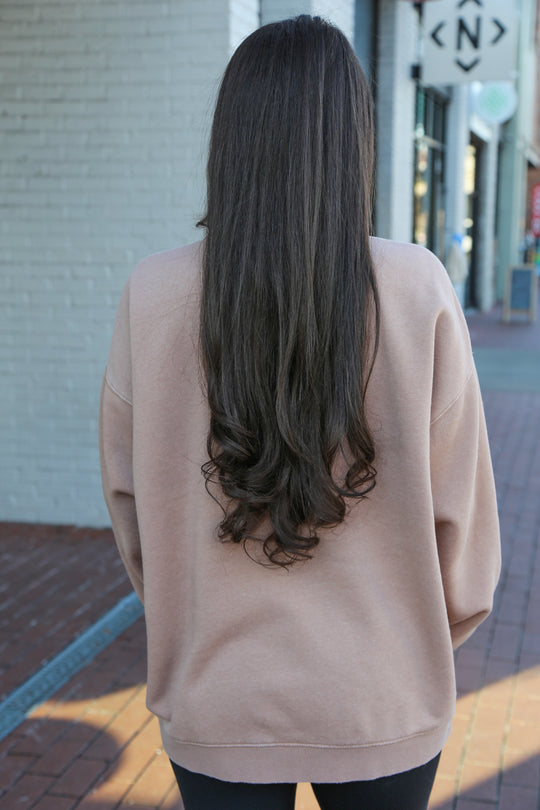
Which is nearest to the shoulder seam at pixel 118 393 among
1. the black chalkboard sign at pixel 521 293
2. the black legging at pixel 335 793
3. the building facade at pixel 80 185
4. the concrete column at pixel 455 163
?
the black legging at pixel 335 793

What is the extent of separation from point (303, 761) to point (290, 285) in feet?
2.42

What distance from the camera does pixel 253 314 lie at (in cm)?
126

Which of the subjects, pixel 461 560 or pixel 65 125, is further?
pixel 65 125

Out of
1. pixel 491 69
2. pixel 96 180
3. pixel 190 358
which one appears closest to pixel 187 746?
pixel 190 358

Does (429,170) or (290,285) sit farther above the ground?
(290,285)

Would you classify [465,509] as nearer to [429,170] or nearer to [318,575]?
[318,575]

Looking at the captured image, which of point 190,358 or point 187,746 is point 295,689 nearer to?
point 187,746

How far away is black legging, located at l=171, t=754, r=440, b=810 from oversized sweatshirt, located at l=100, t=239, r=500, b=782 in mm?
37

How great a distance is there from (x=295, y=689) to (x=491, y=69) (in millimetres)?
8363

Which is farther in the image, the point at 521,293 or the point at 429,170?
the point at 521,293

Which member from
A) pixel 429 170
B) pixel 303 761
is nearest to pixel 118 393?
pixel 303 761

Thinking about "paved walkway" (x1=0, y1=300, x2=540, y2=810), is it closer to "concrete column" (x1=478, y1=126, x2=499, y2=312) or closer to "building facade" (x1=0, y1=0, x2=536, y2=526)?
"building facade" (x1=0, y1=0, x2=536, y2=526)

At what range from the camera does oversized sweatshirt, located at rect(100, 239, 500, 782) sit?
1.31 metres

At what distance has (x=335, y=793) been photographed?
55.0 inches
